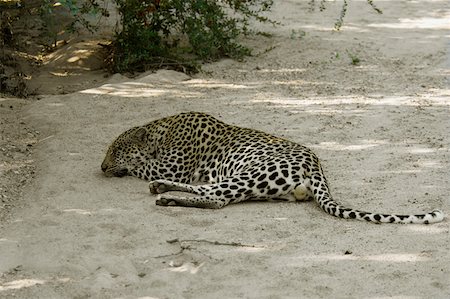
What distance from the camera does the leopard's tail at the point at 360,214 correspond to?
21.5ft

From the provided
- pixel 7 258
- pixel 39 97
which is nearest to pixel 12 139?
pixel 39 97

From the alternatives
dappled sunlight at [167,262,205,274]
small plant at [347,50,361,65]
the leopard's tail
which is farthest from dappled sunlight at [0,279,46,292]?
small plant at [347,50,361,65]

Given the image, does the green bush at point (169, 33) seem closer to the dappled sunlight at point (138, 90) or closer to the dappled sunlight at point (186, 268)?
the dappled sunlight at point (138, 90)

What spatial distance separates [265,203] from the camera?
7.19 meters

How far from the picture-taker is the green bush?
11.3m

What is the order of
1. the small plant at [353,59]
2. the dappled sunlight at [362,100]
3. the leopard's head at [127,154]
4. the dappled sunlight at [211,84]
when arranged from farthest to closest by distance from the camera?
1. the small plant at [353,59]
2. the dappled sunlight at [211,84]
3. the dappled sunlight at [362,100]
4. the leopard's head at [127,154]

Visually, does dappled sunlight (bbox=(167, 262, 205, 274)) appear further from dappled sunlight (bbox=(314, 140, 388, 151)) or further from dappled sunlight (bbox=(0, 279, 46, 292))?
dappled sunlight (bbox=(314, 140, 388, 151))

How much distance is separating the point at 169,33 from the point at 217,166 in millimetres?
4521

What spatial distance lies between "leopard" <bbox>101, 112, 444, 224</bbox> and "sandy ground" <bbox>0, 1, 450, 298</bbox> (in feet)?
0.34

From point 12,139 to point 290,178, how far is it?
11.0 feet

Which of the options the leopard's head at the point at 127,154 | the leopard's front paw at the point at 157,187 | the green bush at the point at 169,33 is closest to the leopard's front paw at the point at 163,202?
the leopard's front paw at the point at 157,187

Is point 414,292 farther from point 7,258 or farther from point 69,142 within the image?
point 69,142

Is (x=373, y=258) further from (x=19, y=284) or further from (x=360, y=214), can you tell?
(x=19, y=284)

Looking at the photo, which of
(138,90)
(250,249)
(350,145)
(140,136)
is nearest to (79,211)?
(140,136)
